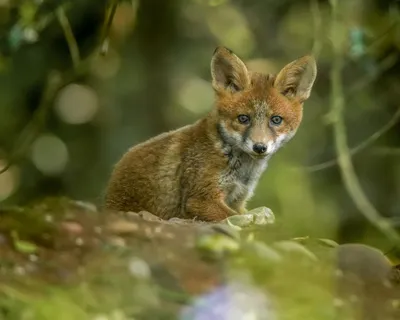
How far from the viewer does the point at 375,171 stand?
45.2ft

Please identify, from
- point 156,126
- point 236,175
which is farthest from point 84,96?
point 236,175

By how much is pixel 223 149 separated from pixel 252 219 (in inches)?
27.6

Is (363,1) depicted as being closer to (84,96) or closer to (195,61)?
(195,61)

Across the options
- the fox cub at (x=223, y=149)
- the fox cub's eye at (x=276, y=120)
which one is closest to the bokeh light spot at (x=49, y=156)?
the fox cub at (x=223, y=149)

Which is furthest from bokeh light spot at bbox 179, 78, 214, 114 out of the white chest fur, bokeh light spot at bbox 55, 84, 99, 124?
the white chest fur

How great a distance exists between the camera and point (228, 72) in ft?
25.5

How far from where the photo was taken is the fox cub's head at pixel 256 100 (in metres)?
7.58

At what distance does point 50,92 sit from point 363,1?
13.4 ft

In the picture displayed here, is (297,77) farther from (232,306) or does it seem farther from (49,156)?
(49,156)

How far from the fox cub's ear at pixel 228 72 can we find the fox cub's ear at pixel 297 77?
0.25m

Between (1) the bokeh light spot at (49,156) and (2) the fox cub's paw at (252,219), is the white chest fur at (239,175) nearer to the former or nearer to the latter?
(2) the fox cub's paw at (252,219)

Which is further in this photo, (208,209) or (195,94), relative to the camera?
(195,94)

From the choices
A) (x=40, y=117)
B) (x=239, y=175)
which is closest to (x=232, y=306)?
(x=239, y=175)

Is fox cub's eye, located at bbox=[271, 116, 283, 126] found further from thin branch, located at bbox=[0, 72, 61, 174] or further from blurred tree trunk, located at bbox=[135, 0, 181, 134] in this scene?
blurred tree trunk, located at bbox=[135, 0, 181, 134]
